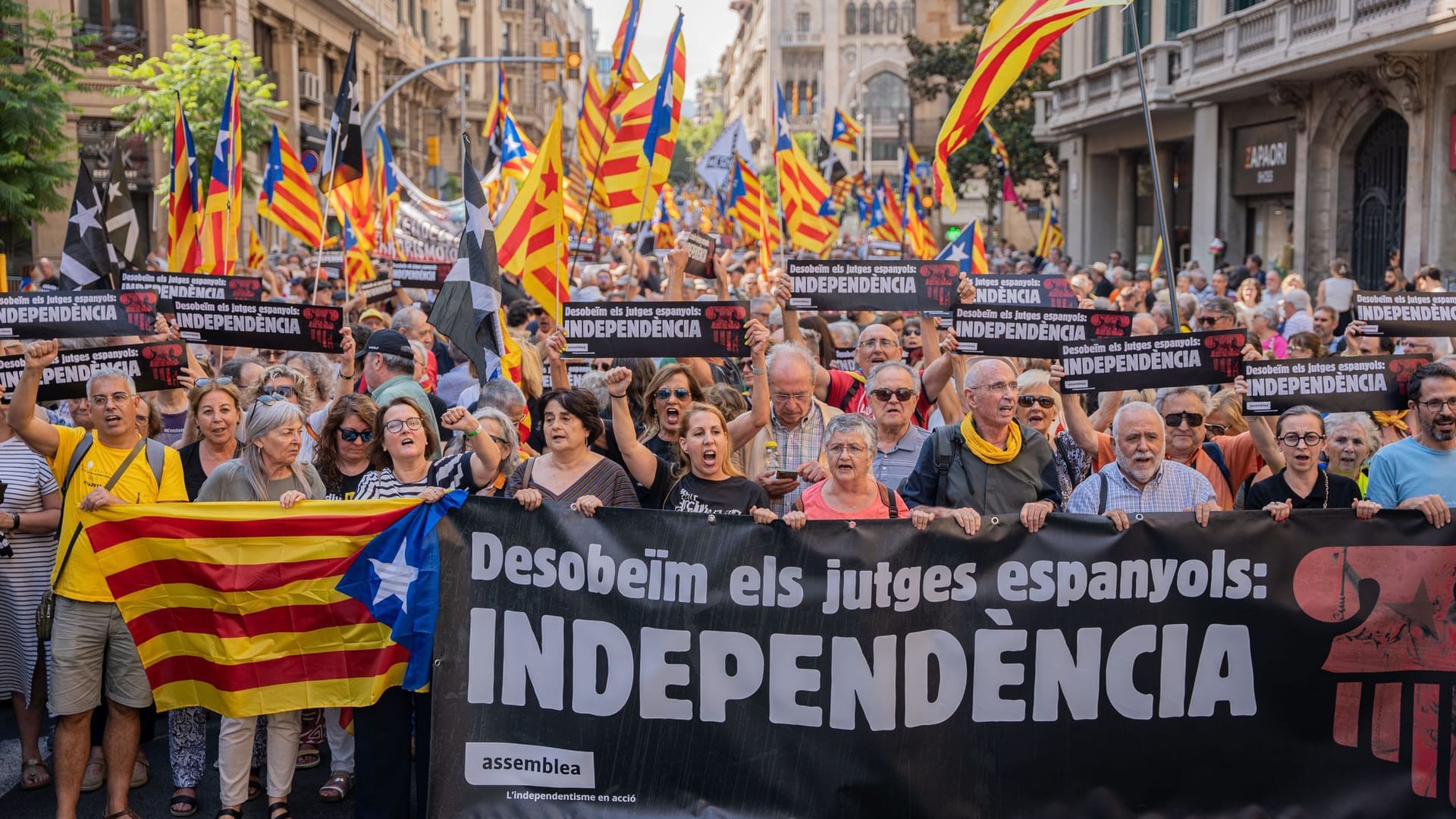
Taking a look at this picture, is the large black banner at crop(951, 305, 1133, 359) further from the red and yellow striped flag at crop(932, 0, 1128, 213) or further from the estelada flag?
the estelada flag

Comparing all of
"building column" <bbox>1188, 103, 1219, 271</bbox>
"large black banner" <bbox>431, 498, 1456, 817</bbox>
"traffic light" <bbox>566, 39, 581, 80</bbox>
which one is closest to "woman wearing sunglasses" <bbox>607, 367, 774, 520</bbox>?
"large black banner" <bbox>431, 498, 1456, 817</bbox>

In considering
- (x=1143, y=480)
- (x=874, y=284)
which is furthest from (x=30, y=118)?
(x=1143, y=480)

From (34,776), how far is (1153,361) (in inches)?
199

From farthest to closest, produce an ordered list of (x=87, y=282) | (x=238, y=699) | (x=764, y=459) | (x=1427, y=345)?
(x=87, y=282) < (x=1427, y=345) < (x=764, y=459) < (x=238, y=699)

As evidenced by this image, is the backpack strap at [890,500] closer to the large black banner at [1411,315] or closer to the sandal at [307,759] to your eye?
the sandal at [307,759]

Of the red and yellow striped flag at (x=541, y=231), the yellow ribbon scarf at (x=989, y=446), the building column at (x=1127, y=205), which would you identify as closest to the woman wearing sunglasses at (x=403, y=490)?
the yellow ribbon scarf at (x=989, y=446)

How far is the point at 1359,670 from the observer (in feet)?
17.7

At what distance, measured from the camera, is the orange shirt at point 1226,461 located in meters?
6.91

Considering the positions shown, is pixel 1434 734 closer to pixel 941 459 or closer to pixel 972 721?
pixel 972 721

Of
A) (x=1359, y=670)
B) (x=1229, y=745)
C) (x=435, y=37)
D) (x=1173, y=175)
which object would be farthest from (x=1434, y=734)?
(x=435, y=37)

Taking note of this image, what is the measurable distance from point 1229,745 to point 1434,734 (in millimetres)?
737

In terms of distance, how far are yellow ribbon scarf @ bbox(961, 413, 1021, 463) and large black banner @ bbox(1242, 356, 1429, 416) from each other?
110 centimetres

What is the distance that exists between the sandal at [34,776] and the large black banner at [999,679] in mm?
1980

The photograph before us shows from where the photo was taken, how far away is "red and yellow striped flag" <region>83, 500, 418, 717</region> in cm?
569
